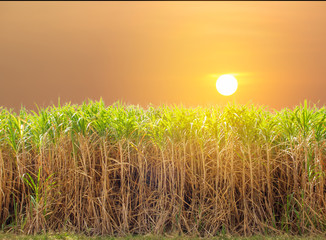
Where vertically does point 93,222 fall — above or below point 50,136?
below

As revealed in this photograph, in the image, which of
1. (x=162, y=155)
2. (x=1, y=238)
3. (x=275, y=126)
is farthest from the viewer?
(x=275, y=126)

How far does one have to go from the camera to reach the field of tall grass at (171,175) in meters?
5.28

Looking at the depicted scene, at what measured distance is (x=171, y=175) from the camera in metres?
5.29

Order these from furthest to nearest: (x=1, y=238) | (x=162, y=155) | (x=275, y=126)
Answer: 1. (x=275, y=126)
2. (x=162, y=155)
3. (x=1, y=238)

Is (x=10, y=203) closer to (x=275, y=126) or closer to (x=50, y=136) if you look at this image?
(x=50, y=136)

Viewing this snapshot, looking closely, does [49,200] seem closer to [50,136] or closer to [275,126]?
[50,136]

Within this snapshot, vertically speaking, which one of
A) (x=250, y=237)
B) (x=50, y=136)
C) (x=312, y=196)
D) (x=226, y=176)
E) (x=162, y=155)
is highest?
(x=50, y=136)

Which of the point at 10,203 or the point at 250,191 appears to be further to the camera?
the point at 10,203

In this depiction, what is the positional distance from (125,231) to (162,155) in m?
1.20

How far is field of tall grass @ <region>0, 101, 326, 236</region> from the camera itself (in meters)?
5.28

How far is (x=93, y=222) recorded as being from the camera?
5.41m

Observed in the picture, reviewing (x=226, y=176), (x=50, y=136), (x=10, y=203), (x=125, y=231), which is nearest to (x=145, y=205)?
(x=125, y=231)

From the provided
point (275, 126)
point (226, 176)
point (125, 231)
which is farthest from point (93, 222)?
point (275, 126)

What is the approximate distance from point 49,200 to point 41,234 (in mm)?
477
